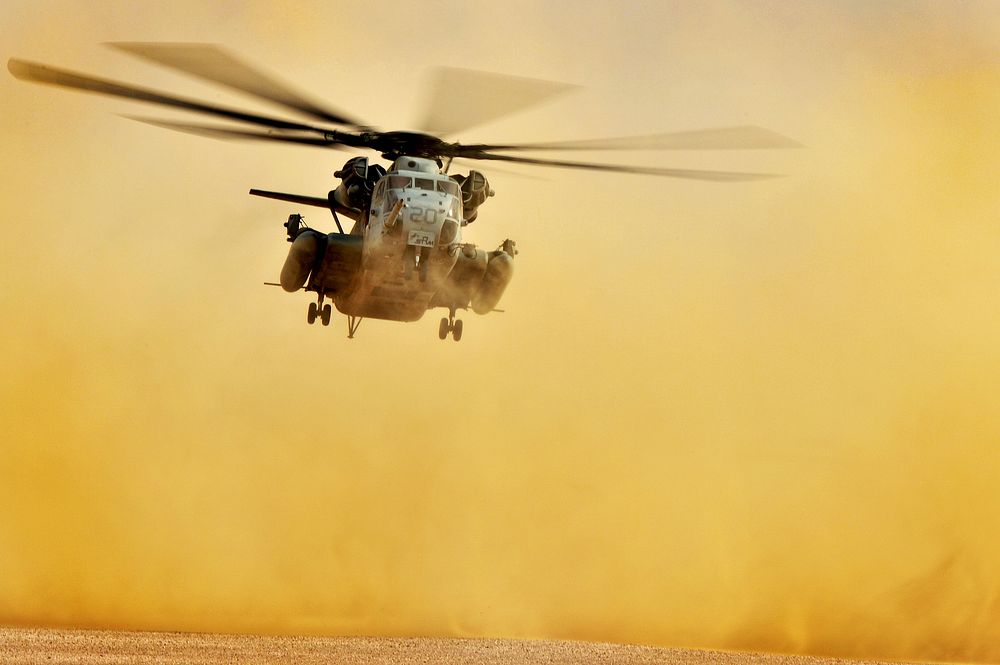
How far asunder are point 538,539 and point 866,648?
604cm

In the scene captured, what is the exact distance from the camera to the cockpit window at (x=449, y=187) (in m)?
15.4

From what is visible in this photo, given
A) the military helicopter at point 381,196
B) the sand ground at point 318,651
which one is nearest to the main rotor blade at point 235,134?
the military helicopter at point 381,196

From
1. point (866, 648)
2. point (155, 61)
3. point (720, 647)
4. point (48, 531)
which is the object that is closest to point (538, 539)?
point (720, 647)

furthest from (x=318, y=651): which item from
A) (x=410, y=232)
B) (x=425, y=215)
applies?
(x=425, y=215)

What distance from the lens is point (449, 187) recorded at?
15.5 m

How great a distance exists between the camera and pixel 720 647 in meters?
21.2

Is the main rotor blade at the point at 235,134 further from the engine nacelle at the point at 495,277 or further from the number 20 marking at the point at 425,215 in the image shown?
the engine nacelle at the point at 495,277

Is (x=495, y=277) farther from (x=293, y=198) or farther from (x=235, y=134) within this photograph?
(x=235, y=134)

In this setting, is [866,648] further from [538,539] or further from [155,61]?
[155,61]

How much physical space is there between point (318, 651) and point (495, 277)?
23.2 feet

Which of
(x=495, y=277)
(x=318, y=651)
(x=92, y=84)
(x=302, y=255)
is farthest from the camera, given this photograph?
(x=318, y=651)

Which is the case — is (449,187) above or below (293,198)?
above

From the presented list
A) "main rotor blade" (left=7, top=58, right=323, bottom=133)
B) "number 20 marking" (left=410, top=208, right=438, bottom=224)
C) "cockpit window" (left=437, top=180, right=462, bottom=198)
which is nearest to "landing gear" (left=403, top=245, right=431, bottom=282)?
"number 20 marking" (left=410, top=208, right=438, bottom=224)

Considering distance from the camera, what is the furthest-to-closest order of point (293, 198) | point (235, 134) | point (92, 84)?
point (293, 198) < point (235, 134) < point (92, 84)
